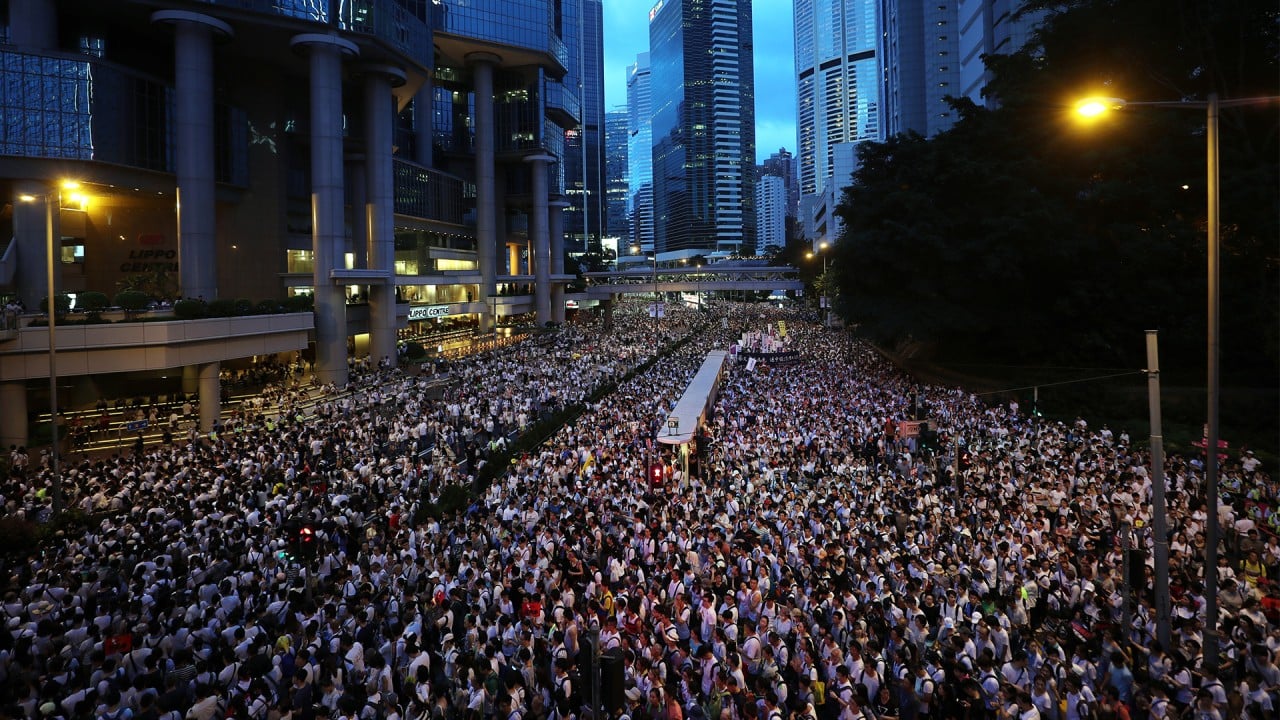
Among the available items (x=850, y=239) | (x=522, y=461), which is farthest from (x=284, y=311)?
(x=850, y=239)

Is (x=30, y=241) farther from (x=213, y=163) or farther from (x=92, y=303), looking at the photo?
(x=92, y=303)

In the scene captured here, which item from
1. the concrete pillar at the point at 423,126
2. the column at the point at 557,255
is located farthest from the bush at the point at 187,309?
the column at the point at 557,255

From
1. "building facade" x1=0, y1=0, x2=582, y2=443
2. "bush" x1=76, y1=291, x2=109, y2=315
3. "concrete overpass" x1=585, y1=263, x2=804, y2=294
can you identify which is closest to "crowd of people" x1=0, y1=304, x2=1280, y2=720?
"bush" x1=76, y1=291, x2=109, y2=315

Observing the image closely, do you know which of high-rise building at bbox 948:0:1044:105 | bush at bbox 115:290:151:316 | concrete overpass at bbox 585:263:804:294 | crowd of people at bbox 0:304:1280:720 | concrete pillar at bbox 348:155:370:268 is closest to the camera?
crowd of people at bbox 0:304:1280:720

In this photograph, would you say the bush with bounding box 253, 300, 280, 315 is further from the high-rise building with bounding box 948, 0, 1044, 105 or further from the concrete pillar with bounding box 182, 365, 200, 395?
the high-rise building with bounding box 948, 0, 1044, 105

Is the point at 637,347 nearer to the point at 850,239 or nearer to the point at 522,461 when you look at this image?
the point at 850,239

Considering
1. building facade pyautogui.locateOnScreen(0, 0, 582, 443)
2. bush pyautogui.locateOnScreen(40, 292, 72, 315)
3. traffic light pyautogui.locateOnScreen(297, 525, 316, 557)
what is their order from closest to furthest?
1. traffic light pyautogui.locateOnScreen(297, 525, 316, 557)
2. bush pyautogui.locateOnScreen(40, 292, 72, 315)
3. building facade pyautogui.locateOnScreen(0, 0, 582, 443)

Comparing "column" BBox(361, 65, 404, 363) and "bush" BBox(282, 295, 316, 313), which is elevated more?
"column" BBox(361, 65, 404, 363)
